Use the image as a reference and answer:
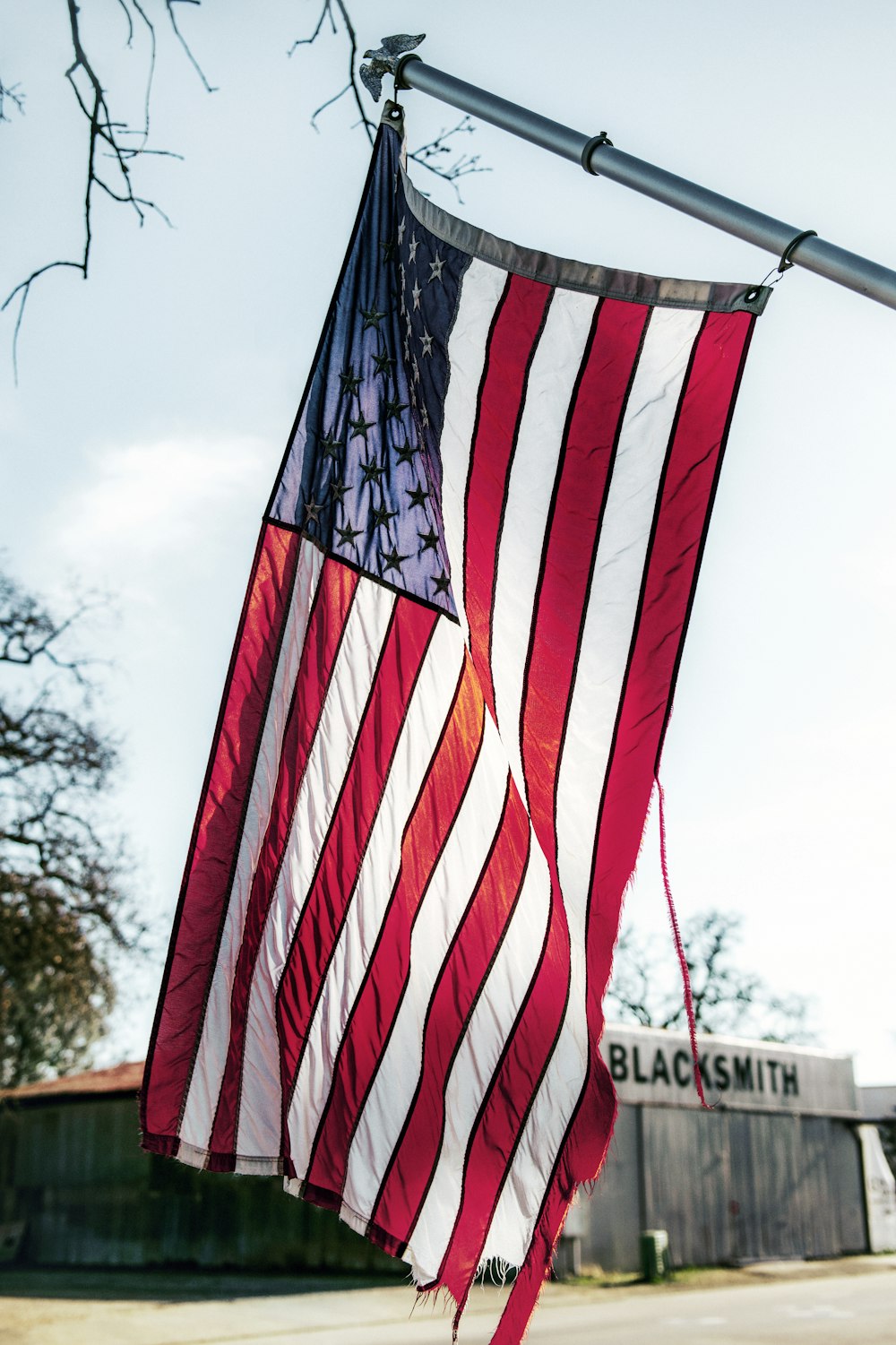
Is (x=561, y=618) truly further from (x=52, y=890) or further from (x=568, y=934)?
(x=52, y=890)

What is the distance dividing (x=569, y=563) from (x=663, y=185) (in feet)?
4.14

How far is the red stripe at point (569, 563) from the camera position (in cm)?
400

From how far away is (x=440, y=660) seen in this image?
4516mm

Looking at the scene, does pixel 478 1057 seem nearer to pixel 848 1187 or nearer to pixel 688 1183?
pixel 688 1183

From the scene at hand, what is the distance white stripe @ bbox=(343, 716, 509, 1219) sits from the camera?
4.10 meters

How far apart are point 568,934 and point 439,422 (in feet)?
5.84

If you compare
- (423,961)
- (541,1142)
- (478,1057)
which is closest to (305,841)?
(423,961)

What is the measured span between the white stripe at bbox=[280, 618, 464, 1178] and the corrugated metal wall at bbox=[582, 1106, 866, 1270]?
23.5 m

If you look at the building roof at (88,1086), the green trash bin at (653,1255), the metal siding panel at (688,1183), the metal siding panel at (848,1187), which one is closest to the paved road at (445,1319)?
the green trash bin at (653,1255)

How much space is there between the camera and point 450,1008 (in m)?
4.18

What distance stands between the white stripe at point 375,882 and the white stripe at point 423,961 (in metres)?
0.16

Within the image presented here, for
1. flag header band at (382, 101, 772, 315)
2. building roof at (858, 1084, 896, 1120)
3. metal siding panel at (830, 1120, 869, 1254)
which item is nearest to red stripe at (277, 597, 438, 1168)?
flag header band at (382, 101, 772, 315)

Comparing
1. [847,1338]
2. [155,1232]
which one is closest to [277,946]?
[847,1338]

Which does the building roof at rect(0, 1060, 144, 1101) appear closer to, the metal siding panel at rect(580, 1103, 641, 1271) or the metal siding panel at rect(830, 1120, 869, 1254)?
the metal siding panel at rect(580, 1103, 641, 1271)
